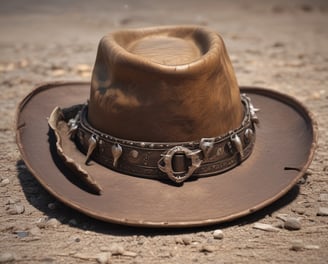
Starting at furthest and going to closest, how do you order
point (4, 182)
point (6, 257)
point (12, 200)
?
point (4, 182) < point (12, 200) < point (6, 257)

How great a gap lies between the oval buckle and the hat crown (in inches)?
3.3

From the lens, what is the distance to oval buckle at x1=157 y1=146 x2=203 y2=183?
2.57 metres

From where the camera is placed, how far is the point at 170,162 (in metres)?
2.57

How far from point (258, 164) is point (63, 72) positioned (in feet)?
11.1

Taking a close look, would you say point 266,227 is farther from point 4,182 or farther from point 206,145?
point 4,182

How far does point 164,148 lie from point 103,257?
65 cm

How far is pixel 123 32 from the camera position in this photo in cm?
307

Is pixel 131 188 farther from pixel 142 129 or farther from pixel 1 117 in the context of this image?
pixel 1 117

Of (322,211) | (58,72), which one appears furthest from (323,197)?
(58,72)

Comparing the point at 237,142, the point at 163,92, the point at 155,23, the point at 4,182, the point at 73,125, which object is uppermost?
the point at 163,92

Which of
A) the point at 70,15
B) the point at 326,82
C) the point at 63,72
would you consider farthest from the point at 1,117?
the point at 70,15

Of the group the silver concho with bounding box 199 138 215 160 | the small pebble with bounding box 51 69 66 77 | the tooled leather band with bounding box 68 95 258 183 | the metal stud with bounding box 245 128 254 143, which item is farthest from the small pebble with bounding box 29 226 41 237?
the small pebble with bounding box 51 69 66 77

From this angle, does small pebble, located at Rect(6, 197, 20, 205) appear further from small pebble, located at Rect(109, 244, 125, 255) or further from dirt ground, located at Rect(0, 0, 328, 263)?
small pebble, located at Rect(109, 244, 125, 255)

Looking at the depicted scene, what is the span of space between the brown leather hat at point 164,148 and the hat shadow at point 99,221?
0.42ft
